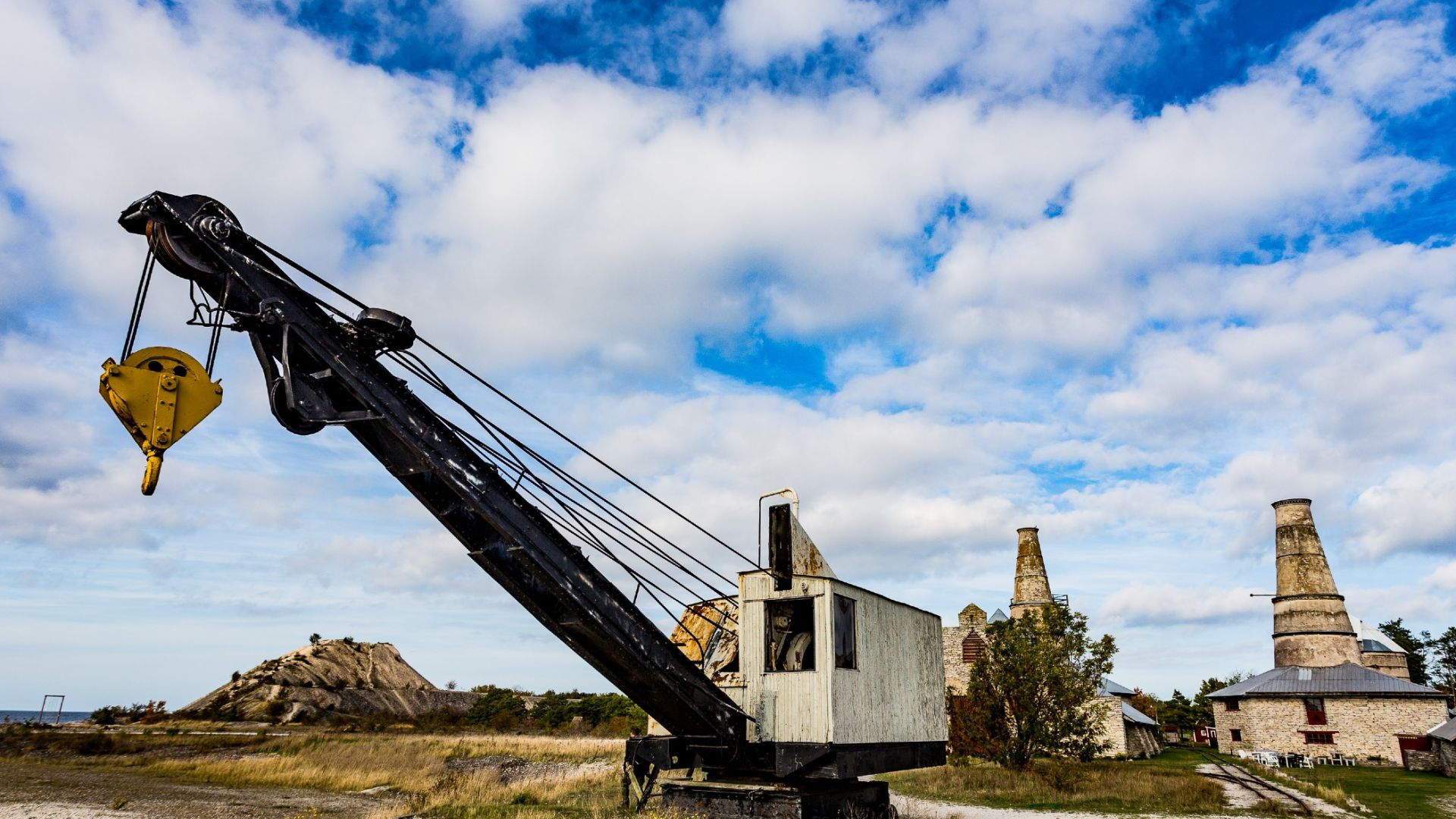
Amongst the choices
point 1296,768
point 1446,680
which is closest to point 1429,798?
Result: point 1296,768

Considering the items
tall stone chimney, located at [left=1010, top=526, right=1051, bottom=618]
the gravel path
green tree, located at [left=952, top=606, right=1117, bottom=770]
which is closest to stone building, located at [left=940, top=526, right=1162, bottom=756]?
tall stone chimney, located at [left=1010, top=526, right=1051, bottom=618]

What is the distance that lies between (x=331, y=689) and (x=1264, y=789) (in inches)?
1709

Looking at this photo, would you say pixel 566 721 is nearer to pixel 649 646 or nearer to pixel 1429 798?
pixel 1429 798

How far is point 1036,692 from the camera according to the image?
20.2 meters

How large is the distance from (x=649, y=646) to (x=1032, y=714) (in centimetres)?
1436

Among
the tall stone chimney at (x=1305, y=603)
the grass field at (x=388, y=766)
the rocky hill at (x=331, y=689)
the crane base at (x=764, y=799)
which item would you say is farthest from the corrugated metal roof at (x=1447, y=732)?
the rocky hill at (x=331, y=689)

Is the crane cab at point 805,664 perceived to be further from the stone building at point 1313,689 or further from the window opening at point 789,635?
the stone building at point 1313,689

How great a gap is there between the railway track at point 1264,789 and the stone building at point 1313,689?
6508 millimetres

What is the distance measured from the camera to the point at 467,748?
2822 cm

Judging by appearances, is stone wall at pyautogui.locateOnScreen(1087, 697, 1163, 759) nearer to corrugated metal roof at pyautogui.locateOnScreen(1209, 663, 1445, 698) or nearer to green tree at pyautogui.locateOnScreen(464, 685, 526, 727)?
corrugated metal roof at pyautogui.locateOnScreen(1209, 663, 1445, 698)

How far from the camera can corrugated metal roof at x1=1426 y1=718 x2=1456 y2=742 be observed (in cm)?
2833

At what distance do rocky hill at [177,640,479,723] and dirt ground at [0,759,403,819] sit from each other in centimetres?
2303

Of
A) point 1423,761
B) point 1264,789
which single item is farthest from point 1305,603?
point 1264,789

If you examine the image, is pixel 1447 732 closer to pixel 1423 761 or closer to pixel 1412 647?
pixel 1423 761
